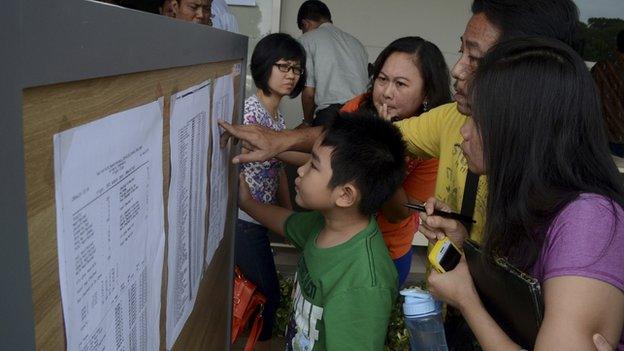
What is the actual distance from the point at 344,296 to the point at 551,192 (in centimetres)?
58

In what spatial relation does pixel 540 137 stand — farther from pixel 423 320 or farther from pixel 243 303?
pixel 243 303

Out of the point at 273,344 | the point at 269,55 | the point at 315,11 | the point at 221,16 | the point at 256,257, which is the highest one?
the point at 315,11

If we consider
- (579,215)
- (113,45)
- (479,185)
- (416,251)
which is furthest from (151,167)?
(416,251)

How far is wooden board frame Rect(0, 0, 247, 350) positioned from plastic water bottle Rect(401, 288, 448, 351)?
841mm

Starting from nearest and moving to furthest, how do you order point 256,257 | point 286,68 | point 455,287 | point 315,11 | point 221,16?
1. point 455,287
2. point 256,257
3. point 286,68
4. point 221,16
5. point 315,11

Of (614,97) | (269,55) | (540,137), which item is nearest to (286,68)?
(269,55)

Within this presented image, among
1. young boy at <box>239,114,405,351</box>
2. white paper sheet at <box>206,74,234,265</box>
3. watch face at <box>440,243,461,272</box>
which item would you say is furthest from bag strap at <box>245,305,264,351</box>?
watch face at <box>440,243,461,272</box>

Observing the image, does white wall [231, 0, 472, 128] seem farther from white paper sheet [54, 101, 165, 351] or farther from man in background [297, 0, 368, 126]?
white paper sheet [54, 101, 165, 351]

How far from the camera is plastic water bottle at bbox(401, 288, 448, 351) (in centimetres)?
133

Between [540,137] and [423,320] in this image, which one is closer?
[540,137]

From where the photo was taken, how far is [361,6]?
16.5ft

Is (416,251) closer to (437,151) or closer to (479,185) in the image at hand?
(437,151)

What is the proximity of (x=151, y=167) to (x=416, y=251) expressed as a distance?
4048 millimetres

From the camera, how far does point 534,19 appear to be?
151cm
